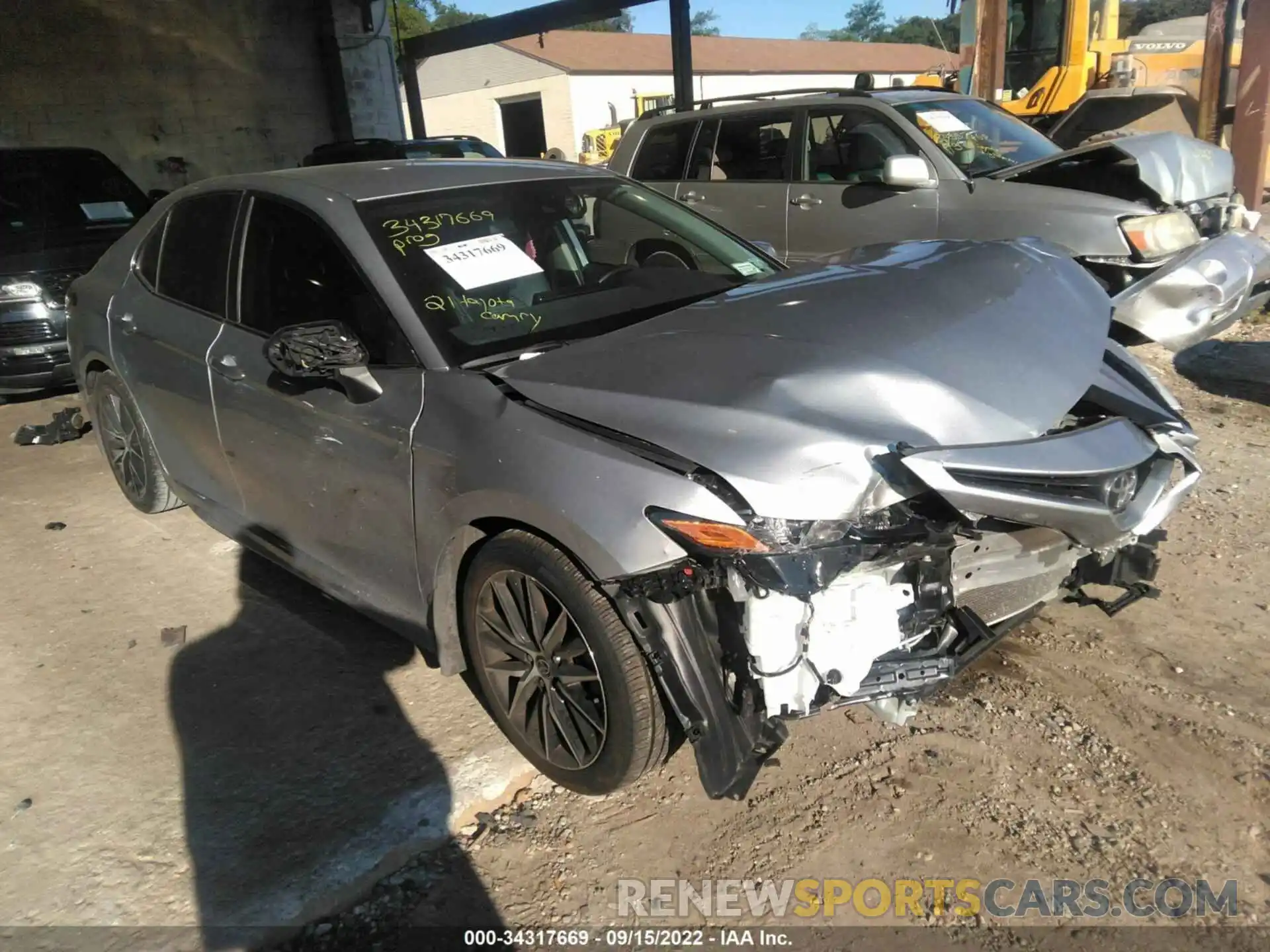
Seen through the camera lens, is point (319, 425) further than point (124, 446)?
No

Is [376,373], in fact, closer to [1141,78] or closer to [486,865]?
[486,865]

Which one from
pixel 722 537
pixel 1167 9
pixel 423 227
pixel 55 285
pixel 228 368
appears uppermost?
pixel 1167 9

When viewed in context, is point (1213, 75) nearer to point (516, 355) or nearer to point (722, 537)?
point (516, 355)

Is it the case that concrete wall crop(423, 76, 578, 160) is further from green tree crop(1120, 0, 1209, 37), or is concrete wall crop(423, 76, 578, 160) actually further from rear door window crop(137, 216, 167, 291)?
rear door window crop(137, 216, 167, 291)

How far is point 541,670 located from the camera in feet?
8.84

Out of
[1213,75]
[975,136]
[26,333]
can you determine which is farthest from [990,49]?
[26,333]

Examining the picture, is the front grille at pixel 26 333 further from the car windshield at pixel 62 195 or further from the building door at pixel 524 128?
the building door at pixel 524 128

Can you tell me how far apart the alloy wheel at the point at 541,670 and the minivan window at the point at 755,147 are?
5.30m

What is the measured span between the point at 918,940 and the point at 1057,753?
84cm

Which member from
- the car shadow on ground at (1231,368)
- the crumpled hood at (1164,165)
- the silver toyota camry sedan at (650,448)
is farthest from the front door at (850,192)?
the silver toyota camry sedan at (650,448)

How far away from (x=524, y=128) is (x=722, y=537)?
3899cm

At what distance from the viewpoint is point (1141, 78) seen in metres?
11.7

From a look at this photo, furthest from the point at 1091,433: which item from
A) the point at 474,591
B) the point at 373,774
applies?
the point at 373,774

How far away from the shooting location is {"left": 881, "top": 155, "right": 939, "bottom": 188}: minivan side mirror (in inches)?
240
